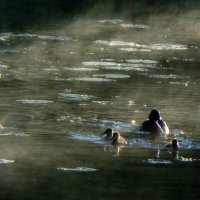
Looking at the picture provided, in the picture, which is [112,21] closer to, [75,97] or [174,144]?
[75,97]

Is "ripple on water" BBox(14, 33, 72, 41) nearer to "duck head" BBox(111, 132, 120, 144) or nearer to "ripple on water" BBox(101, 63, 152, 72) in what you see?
"ripple on water" BBox(101, 63, 152, 72)

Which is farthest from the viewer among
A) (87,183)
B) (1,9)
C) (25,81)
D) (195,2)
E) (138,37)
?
(195,2)

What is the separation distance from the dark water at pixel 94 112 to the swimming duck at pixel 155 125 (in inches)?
8.3

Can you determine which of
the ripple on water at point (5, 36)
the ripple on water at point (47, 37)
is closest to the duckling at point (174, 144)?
the ripple on water at point (5, 36)

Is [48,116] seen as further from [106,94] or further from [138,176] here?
[138,176]

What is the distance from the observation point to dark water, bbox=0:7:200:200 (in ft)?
55.7

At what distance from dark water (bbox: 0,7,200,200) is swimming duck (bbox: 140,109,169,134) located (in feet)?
0.69

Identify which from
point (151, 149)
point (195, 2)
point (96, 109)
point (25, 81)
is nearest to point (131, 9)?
point (195, 2)

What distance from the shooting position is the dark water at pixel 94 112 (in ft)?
55.7

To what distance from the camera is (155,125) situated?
2155 cm

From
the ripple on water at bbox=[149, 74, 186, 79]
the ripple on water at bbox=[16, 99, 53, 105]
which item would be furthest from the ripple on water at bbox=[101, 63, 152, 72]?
the ripple on water at bbox=[16, 99, 53, 105]

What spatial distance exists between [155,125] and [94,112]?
8.07ft

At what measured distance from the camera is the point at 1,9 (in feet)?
163

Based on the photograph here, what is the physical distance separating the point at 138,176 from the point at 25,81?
11615 millimetres
